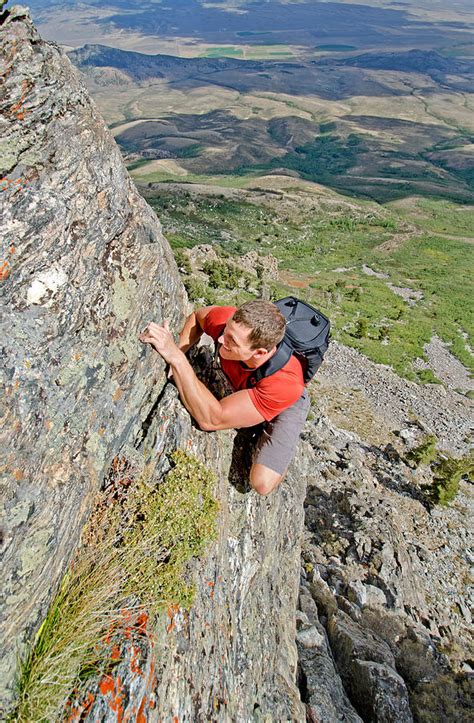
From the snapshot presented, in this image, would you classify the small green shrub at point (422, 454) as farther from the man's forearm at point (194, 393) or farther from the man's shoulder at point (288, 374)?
the man's forearm at point (194, 393)

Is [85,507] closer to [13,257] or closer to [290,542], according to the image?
[13,257]

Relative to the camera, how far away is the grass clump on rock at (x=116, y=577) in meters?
4.51

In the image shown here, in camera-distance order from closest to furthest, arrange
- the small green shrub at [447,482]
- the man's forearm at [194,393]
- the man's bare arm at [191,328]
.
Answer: the man's forearm at [194,393] → the man's bare arm at [191,328] → the small green shrub at [447,482]

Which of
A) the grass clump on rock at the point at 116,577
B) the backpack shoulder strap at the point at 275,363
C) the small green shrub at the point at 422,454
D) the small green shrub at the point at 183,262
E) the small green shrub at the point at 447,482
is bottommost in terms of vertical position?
the small green shrub at the point at 422,454

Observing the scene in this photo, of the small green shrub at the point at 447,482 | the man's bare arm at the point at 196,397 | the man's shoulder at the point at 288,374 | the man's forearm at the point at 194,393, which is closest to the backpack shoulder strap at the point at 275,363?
the man's shoulder at the point at 288,374

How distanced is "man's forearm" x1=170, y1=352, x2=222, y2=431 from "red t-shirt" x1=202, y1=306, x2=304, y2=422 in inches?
24.1

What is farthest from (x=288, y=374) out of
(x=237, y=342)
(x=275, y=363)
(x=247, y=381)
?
(x=237, y=342)

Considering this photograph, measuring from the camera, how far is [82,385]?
214 inches

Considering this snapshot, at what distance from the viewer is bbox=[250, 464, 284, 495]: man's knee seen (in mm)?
7488

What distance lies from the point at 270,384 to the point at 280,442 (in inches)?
50.5

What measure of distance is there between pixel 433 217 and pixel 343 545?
101006 mm

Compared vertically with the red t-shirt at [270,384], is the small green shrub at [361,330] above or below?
below

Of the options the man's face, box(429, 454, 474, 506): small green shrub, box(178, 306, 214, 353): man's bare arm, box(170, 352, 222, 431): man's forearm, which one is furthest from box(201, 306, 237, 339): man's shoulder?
box(429, 454, 474, 506): small green shrub

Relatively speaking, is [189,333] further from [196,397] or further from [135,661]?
[135,661]
